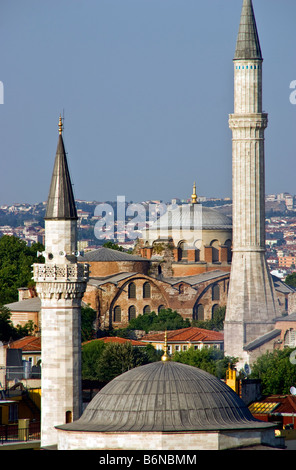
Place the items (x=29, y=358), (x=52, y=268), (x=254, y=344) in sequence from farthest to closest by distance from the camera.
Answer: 1. (x=254, y=344)
2. (x=29, y=358)
3. (x=52, y=268)

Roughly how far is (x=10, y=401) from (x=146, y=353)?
64.4 ft

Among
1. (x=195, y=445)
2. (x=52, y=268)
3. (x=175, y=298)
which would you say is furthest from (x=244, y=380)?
(x=175, y=298)

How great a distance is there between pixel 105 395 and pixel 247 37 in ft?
105

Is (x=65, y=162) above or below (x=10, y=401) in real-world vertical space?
above

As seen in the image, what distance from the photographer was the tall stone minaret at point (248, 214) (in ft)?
188

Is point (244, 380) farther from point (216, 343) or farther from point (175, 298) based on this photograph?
point (175, 298)

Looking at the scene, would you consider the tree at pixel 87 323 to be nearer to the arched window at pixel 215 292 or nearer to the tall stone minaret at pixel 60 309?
the arched window at pixel 215 292

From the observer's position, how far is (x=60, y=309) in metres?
31.1

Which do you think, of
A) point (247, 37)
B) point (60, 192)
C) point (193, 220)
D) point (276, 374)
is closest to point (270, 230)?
point (193, 220)

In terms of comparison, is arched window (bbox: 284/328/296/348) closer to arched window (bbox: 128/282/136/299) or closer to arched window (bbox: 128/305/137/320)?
arched window (bbox: 128/305/137/320)

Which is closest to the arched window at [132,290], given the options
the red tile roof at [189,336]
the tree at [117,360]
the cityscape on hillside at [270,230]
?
the red tile roof at [189,336]

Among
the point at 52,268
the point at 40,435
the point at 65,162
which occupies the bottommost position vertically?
the point at 40,435

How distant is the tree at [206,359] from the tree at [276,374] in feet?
3.37
